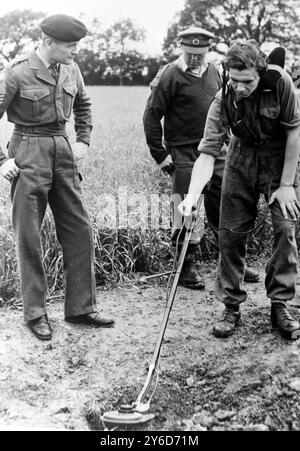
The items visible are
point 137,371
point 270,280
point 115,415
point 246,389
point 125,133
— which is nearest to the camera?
point 115,415

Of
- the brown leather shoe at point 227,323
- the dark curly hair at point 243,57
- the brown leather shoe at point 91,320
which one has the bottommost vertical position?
the brown leather shoe at point 91,320

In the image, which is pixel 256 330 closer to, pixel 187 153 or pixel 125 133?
pixel 187 153

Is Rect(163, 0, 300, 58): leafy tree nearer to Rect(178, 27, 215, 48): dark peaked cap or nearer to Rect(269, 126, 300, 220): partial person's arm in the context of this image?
Rect(178, 27, 215, 48): dark peaked cap

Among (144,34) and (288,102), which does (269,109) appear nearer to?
(288,102)

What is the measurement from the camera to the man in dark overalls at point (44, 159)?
3.22 m

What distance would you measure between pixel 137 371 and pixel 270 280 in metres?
1.00

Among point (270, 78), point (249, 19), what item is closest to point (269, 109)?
point (270, 78)

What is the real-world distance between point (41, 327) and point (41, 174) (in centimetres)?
98

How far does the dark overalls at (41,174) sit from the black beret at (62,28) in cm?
20

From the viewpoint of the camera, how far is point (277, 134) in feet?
10.6

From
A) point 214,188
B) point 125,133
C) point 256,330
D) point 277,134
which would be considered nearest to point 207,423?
point 256,330

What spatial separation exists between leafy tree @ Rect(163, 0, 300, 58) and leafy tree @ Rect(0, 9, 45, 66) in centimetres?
217

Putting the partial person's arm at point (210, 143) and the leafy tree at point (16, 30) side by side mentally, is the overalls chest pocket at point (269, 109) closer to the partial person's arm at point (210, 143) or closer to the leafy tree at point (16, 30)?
the partial person's arm at point (210, 143)

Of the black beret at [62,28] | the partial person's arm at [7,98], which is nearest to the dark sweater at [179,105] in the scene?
the black beret at [62,28]
